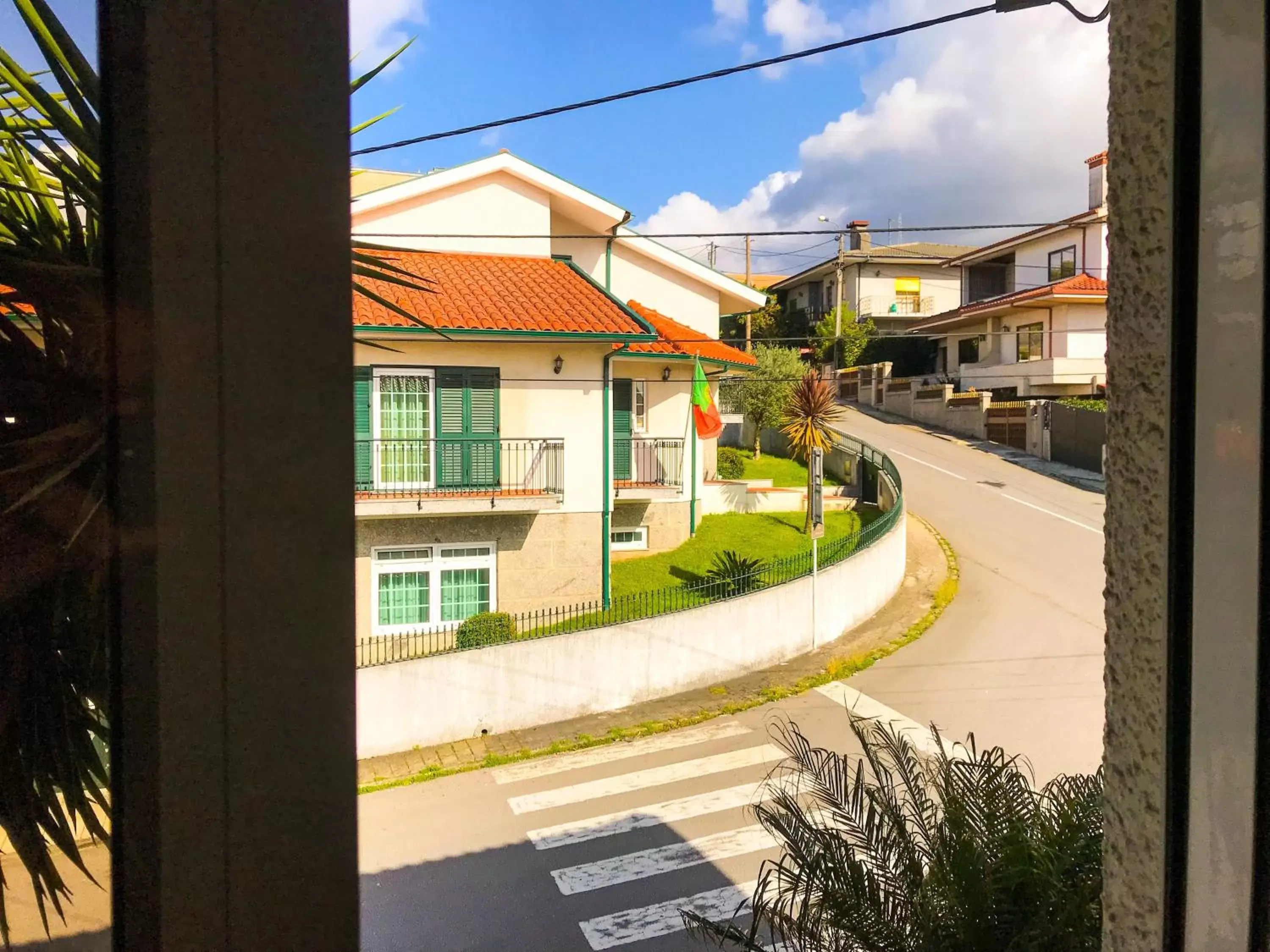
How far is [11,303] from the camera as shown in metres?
1.03

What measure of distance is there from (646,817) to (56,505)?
24.7 feet

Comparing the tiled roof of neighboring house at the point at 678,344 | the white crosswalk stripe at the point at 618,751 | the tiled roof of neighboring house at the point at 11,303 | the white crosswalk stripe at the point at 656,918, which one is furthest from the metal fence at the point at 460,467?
the tiled roof of neighboring house at the point at 11,303

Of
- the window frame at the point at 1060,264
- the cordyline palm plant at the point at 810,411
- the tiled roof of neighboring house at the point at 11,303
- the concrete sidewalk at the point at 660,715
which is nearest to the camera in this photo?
the tiled roof of neighboring house at the point at 11,303

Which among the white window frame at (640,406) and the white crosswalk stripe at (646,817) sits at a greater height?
the white window frame at (640,406)

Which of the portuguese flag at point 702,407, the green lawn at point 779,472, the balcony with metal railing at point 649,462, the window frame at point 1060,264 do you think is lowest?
the green lawn at point 779,472

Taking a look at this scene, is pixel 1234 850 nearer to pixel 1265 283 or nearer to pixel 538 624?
pixel 1265 283

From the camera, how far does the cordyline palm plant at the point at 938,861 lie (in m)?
2.52

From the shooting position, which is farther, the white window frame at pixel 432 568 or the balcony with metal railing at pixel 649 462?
the balcony with metal railing at pixel 649 462

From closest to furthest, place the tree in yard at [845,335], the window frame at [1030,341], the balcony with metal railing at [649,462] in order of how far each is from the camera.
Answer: the balcony with metal railing at [649,462] < the window frame at [1030,341] < the tree in yard at [845,335]

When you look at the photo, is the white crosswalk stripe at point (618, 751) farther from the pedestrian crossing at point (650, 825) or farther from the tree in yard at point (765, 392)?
the tree in yard at point (765, 392)

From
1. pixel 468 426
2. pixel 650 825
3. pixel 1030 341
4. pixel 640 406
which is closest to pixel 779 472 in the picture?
pixel 640 406

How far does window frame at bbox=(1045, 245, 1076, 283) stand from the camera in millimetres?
31312

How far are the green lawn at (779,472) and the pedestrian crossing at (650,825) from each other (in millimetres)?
12046

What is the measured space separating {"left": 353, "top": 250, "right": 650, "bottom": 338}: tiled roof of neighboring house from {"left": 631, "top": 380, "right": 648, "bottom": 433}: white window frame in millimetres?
2549
